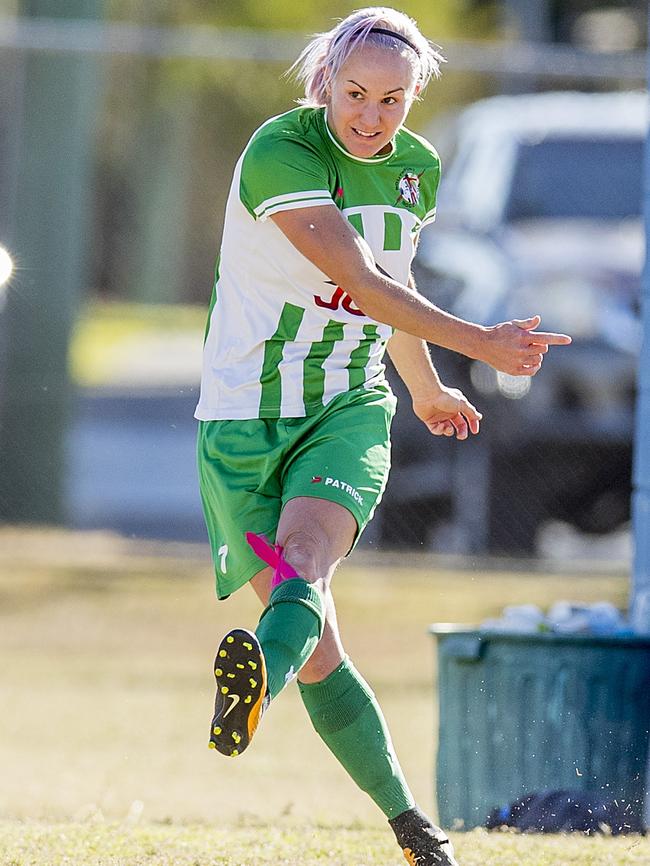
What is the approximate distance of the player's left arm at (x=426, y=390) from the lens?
14.5 feet

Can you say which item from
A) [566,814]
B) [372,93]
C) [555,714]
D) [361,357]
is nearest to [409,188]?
[372,93]

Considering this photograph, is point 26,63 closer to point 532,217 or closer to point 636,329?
point 532,217

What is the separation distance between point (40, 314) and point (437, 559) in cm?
366

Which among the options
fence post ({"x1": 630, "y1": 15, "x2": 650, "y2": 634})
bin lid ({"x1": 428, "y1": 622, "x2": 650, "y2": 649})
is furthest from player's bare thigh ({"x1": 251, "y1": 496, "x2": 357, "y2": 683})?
fence post ({"x1": 630, "y1": 15, "x2": 650, "y2": 634})

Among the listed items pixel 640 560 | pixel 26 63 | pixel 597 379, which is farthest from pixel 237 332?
pixel 26 63

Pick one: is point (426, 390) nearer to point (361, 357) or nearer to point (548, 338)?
point (361, 357)

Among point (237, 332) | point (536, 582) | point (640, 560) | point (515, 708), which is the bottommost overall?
point (536, 582)

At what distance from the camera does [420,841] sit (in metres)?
3.98

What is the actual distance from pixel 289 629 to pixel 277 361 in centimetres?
71

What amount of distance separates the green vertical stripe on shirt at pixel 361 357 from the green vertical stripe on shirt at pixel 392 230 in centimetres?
21

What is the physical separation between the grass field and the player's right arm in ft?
4.52

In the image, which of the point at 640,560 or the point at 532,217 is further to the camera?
the point at 532,217

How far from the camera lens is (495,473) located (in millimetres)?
11656

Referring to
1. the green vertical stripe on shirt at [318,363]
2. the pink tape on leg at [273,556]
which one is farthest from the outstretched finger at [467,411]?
the pink tape on leg at [273,556]
